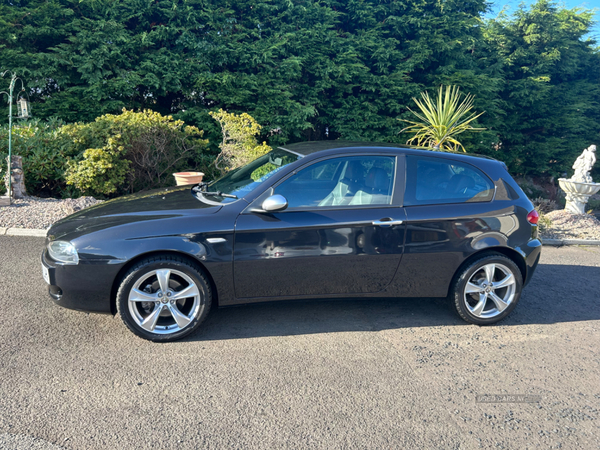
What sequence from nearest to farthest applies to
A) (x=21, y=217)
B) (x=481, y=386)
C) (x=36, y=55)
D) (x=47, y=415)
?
(x=47, y=415)
(x=481, y=386)
(x=21, y=217)
(x=36, y=55)

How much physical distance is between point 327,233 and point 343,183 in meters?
0.53

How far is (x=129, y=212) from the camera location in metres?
3.93

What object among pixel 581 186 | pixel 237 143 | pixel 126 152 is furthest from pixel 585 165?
pixel 126 152

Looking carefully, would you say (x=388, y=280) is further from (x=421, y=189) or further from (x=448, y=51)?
(x=448, y=51)

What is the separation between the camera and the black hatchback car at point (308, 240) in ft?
12.0

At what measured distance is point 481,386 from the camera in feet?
10.9

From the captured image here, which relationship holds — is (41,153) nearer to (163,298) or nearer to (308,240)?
(163,298)

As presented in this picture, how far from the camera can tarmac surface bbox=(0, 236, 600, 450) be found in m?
2.72

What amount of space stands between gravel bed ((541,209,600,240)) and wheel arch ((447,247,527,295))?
4399 millimetres

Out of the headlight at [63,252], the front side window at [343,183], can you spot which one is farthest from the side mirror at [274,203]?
the headlight at [63,252]

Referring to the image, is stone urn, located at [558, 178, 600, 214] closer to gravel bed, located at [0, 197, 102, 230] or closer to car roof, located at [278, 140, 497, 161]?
car roof, located at [278, 140, 497, 161]

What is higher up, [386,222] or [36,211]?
[386,222]

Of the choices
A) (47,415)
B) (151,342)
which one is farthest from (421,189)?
(47,415)

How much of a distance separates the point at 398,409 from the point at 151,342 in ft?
6.55
